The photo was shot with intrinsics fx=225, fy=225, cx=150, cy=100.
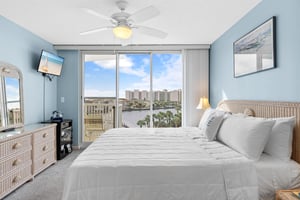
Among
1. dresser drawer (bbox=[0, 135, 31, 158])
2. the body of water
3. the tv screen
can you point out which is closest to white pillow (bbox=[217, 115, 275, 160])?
dresser drawer (bbox=[0, 135, 31, 158])

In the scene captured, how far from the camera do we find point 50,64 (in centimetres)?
456

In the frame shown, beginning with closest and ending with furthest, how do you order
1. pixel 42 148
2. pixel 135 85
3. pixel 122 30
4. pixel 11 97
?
1. pixel 122 30
2. pixel 11 97
3. pixel 42 148
4. pixel 135 85

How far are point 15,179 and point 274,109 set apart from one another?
3.24 metres

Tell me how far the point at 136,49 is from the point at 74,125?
2.31 meters

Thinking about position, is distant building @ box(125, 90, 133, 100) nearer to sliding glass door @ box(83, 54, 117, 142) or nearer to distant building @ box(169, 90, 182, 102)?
sliding glass door @ box(83, 54, 117, 142)

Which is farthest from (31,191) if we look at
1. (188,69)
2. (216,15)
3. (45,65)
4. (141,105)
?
(188,69)

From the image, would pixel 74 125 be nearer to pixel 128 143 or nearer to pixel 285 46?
pixel 128 143

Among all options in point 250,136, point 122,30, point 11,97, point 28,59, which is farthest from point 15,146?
point 250,136

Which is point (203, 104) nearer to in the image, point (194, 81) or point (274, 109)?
point (194, 81)

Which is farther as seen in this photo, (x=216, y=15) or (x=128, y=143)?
(x=216, y=15)

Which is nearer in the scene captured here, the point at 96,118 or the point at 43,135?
the point at 43,135

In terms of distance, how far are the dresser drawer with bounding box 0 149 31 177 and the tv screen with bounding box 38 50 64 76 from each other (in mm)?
1761

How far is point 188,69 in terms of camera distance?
5.29 m

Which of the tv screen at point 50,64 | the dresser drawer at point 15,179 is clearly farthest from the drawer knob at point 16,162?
the tv screen at point 50,64
